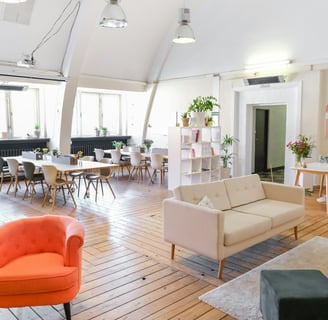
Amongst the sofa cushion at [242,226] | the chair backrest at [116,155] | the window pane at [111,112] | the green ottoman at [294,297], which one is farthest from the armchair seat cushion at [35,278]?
the window pane at [111,112]

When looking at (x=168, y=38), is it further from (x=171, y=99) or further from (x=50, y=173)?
(x=50, y=173)

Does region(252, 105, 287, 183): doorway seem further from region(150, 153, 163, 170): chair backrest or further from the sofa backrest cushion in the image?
the sofa backrest cushion

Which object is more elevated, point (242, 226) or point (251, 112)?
point (251, 112)

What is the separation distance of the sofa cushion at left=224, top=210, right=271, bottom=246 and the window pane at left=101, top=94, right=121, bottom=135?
926 cm

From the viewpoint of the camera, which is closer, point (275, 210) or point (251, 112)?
point (275, 210)

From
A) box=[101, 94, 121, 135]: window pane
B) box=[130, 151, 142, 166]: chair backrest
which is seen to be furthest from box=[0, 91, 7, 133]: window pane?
box=[130, 151, 142, 166]: chair backrest

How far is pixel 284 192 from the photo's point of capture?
4812 mm

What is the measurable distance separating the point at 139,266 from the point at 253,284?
125 centimetres

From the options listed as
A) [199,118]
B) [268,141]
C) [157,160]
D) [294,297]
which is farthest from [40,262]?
[268,141]

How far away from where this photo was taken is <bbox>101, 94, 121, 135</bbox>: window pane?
500 inches

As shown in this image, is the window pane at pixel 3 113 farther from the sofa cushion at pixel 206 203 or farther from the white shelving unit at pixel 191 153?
the sofa cushion at pixel 206 203

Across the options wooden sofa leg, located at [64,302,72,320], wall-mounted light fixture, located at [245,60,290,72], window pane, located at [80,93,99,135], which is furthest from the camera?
window pane, located at [80,93,99,135]

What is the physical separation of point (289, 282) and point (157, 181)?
22.7ft

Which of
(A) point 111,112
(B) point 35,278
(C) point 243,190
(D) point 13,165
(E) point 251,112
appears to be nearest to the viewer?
(B) point 35,278
